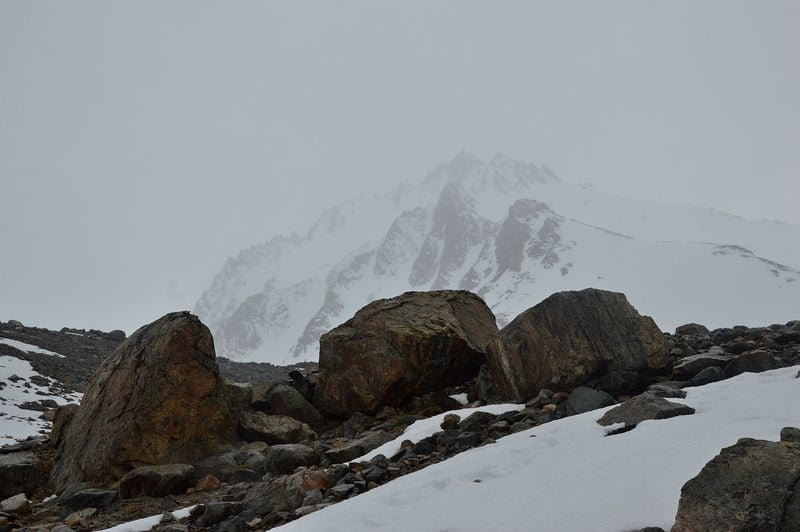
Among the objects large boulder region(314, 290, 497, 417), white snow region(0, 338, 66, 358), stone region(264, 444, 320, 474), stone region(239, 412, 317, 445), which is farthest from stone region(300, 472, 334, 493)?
white snow region(0, 338, 66, 358)

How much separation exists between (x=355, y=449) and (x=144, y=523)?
4.08 metres

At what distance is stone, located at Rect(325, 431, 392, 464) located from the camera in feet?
34.1

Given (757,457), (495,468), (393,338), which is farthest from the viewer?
(393,338)

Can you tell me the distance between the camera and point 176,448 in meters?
12.2

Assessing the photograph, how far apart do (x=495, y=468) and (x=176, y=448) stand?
860 cm

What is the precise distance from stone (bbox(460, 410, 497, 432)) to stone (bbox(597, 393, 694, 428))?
8.82ft

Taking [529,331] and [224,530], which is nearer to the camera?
[224,530]

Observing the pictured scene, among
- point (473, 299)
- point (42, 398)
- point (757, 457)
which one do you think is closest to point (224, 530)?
point (757, 457)

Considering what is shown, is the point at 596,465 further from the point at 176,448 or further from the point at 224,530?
the point at 176,448

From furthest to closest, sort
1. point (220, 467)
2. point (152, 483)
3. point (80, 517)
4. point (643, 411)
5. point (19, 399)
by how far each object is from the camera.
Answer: point (19, 399), point (220, 467), point (152, 483), point (80, 517), point (643, 411)

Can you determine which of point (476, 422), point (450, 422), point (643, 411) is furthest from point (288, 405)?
point (643, 411)

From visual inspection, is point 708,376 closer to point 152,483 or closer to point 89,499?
point 152,483

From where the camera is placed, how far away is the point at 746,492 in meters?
4.58

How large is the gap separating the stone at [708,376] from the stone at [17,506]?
14.0 metres
